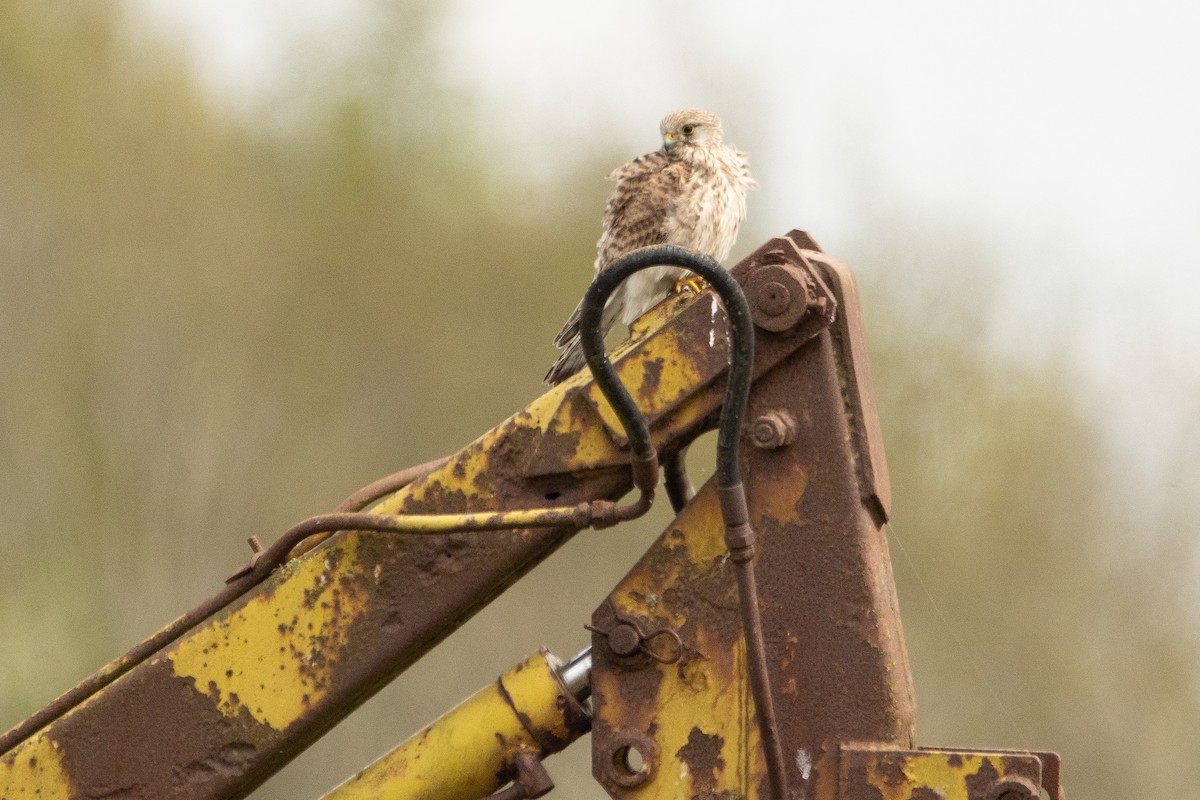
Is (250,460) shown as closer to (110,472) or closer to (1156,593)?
(110,472)

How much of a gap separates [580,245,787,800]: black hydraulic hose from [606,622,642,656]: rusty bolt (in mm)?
166

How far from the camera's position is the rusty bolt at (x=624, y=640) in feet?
6.48

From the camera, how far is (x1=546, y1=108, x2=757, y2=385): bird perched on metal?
149 inches

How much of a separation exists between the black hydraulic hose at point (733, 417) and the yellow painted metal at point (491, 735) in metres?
0.30

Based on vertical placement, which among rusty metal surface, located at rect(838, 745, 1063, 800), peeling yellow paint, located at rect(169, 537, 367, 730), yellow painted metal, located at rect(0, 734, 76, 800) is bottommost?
rusty metal surface, located at rect(838, 745, 1063, 800)

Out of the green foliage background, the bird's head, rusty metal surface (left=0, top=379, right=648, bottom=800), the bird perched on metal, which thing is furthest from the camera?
the green foliage background

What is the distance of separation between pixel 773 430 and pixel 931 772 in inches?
17.9

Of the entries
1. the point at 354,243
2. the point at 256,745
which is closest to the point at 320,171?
the point at 354,243

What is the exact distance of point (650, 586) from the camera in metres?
2.00

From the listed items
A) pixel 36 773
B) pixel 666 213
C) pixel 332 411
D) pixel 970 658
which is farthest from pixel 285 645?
pixel 332 411

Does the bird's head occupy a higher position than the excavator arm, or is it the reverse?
the bird's head

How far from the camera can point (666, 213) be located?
3.83m

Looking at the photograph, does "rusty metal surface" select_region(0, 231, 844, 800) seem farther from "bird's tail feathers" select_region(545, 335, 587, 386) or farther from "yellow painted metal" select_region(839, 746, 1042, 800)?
"bird's tail feathers" select_region(545, 335, 587, 386)

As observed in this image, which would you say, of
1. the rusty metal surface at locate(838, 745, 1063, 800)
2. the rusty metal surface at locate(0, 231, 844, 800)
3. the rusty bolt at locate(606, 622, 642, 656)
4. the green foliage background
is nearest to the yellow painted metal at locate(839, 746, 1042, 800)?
the rusty metal surface at locate(838, 745, 1063, 800)
